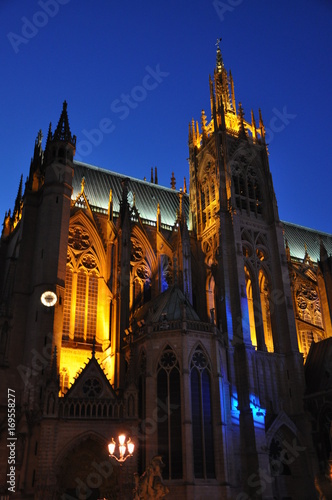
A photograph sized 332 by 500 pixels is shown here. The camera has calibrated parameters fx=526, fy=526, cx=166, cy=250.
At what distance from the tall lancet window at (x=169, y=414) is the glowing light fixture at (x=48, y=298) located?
7.17 m

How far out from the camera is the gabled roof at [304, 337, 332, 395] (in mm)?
35344

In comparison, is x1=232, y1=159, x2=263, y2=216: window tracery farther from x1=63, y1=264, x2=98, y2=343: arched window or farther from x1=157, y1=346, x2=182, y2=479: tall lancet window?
x1=157, y1=346, x2=182, y2=479: tall lancet window

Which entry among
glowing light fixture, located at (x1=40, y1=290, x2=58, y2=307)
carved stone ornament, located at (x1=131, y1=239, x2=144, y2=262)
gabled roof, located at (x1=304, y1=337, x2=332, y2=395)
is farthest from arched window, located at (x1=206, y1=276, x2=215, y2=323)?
glowing light fixture, located at (x1=40, y1=290, x2=58, y2=307)

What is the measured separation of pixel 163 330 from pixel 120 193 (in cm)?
1930

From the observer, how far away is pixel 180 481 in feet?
89.1

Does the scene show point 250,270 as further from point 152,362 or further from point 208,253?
point 152,362

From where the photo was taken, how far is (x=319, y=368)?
37.1m

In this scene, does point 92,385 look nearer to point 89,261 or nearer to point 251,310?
point 89,261

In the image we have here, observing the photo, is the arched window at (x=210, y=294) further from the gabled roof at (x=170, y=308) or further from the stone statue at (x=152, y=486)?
the stone statue at (x=152, y=486)

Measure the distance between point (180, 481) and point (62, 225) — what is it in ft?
55.6

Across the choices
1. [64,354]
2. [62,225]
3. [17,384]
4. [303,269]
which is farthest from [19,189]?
[303,269]

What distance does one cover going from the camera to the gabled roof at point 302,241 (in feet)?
182

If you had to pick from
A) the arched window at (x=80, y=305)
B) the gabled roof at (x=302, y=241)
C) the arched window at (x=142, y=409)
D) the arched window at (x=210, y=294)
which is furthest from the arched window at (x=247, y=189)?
the arched window at (x=142, y=409)

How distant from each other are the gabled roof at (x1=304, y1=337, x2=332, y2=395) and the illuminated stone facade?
1609mm
